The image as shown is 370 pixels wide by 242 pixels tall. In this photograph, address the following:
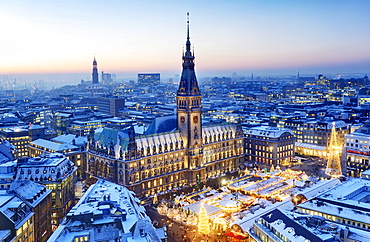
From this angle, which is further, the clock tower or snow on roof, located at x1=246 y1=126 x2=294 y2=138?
snow on roof, located at x1=246 y1=126 x2=294 y2=138

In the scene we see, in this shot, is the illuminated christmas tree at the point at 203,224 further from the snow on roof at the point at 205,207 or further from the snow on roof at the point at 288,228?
the snow on roof at the point at 288,228

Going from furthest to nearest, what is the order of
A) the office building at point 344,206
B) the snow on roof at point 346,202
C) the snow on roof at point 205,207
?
the snow on roof at point 205,207 → the snow on roof at point 346,202 → the office building at point 344,206

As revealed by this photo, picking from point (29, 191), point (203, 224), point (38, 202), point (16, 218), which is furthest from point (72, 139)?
point (203, 224)

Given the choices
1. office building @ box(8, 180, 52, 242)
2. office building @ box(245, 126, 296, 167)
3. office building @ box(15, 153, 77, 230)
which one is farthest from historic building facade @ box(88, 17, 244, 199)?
office building @ box(8, 180, 52, 242)

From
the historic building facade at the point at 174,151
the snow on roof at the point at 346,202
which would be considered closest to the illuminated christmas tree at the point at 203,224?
the snow on roof at the point at 346,202

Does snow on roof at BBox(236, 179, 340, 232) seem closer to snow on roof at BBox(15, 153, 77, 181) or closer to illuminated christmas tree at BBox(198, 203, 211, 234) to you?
illuminated christmas tree at BBox(198, 203, 211, 234)

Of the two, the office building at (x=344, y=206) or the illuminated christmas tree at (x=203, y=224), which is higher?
the office building at (x=344, y=206)

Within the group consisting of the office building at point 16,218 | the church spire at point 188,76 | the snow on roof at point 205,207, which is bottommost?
the snow on roof at point 205,207
